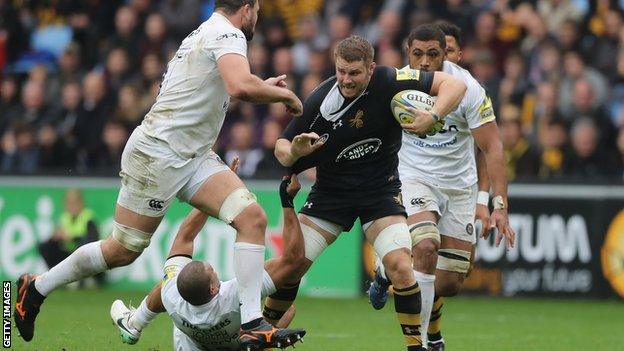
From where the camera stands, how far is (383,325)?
14250 mm

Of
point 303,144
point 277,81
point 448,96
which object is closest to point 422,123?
point 448,96

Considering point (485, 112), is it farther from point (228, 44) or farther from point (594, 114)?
point (594, 114)

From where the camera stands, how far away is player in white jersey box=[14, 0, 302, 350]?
9.86 m

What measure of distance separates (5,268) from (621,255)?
825 centimetres

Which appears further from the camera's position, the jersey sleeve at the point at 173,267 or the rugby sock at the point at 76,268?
the rugby sock at the point at 76,268

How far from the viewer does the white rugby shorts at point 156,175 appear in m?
10.1

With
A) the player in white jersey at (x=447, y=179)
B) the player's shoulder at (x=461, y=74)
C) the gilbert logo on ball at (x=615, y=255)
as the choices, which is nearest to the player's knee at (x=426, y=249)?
the player in white jersey at (x=447, y=179)

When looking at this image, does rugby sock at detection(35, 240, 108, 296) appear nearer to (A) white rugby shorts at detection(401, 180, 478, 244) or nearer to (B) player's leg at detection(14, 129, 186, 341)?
(B) player's leg at detection(14, 129, 186, 341)

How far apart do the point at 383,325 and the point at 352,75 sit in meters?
4.82

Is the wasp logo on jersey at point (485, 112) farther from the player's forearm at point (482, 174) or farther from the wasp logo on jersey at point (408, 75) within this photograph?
the wasp logo on jersey at point (408, 75)

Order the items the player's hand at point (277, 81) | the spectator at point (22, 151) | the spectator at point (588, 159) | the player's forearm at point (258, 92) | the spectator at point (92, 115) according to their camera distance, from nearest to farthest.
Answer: the player's forearm at point (258, 92), the player's hand at point (277, 81), the spectator at point (588, 159), the spectator at point (22, 151), the spectator at point (92, 115)

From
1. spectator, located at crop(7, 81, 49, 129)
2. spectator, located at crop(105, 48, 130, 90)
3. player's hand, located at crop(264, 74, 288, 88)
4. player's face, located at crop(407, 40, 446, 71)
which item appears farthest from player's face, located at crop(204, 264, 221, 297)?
spectator, located at crop(7, 81, 49, 129)

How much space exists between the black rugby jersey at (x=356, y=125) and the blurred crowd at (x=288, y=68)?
7.21 m

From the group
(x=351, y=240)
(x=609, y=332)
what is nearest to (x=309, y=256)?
(x=609, y=332)
